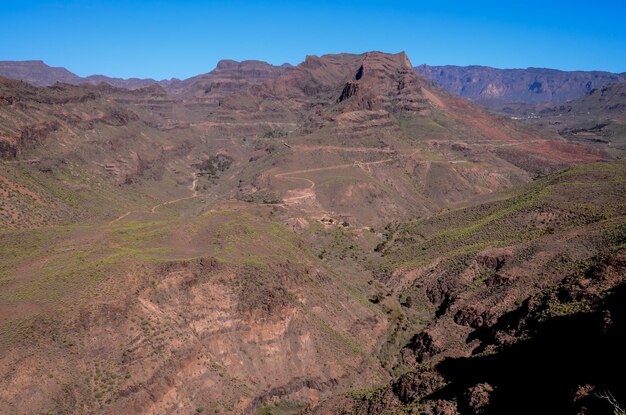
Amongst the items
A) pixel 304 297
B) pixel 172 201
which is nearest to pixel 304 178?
pixel 172 201

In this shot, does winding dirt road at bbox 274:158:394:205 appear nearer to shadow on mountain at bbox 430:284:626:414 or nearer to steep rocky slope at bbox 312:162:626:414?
steep rocky slope at bbox 312:162:626:414

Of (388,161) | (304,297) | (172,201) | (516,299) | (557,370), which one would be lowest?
(304,297)

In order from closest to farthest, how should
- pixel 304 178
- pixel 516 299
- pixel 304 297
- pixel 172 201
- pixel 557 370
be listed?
pixel 557 370, pixel 516 299, pixel 304 297, pixel 304 178, pixel 172 201

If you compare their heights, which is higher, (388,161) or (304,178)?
(388,161)

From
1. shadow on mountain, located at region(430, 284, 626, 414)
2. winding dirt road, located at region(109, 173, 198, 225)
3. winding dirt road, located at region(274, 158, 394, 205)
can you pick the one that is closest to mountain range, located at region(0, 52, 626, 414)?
shadow on mountain, located at region(430, 284, 626, 414)

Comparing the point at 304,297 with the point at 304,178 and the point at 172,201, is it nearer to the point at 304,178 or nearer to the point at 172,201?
the point at 304,178

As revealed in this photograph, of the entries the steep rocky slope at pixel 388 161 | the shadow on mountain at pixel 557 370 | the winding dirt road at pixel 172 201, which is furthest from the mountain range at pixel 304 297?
the steep rocky slope at pixel 388 161

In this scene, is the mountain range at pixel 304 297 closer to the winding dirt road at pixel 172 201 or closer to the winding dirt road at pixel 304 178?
the winding dirt road at pixel 304 178

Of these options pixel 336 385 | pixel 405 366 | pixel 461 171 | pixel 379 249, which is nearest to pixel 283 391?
pixel 336 385

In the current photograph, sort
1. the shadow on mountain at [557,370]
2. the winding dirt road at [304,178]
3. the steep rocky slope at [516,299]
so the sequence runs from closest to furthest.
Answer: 1. the shadow on mountain at [557,370]
2. the steep rocky slope at [516,299]
3. the winding dirt road at [304,178]
